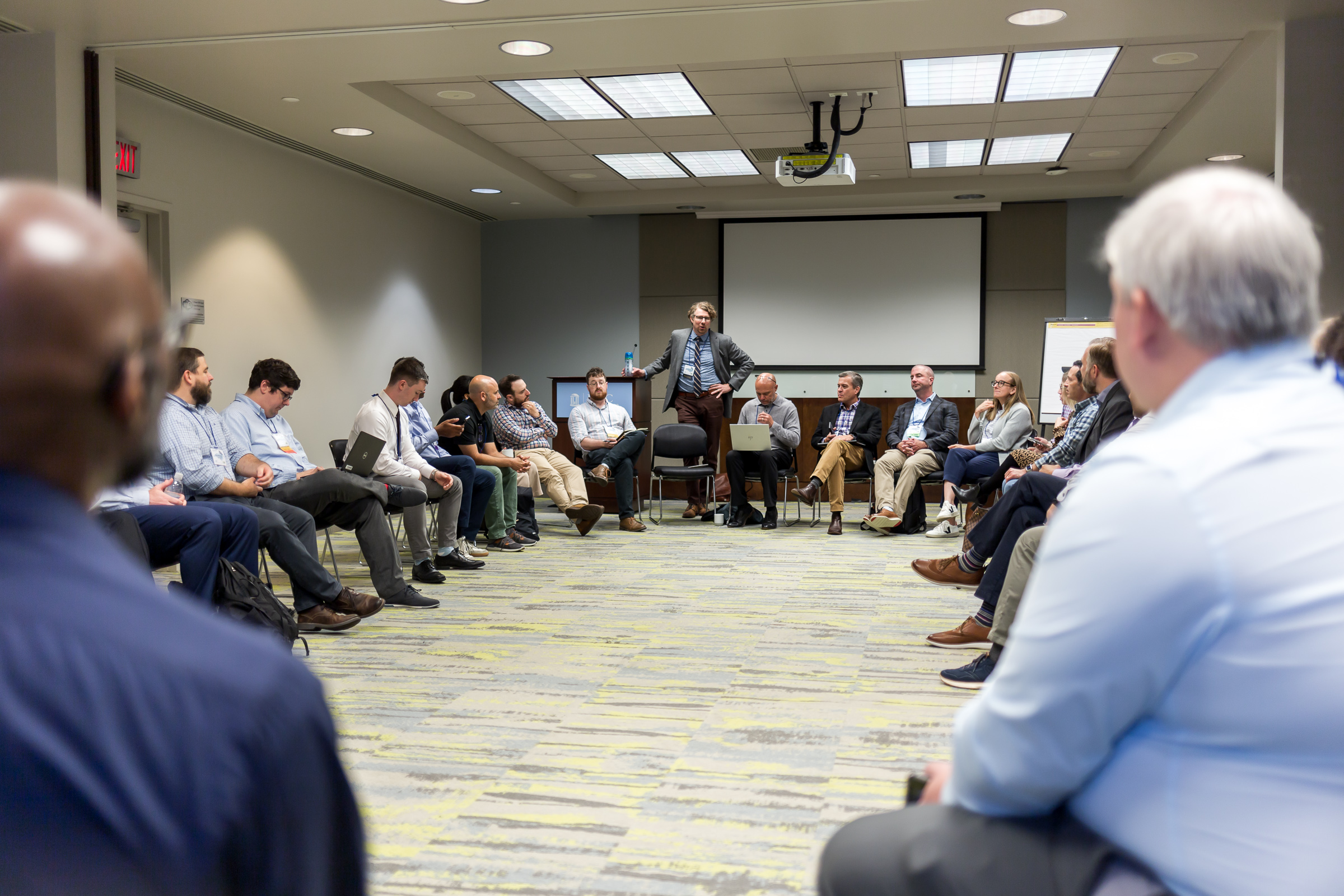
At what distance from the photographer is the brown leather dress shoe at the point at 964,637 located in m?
4.14

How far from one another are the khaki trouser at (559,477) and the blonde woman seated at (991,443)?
270 centimetres

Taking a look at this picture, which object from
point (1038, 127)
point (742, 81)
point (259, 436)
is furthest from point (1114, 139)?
point (259, 436)

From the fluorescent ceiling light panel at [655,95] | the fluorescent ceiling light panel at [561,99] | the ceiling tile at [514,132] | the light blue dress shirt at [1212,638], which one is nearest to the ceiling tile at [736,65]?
the fluorescent ceiling light panel at [655,95]

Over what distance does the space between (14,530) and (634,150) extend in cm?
839

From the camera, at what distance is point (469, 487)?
257 inches

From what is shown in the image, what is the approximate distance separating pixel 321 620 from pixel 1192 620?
13.3 ft

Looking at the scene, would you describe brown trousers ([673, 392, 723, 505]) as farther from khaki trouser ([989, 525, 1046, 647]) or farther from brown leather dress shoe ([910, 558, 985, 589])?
khaki trouser ([989, 525, 1046, 647])

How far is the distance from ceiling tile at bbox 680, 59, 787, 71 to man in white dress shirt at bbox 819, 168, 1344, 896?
551cm

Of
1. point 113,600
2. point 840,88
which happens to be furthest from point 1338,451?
point 840,88

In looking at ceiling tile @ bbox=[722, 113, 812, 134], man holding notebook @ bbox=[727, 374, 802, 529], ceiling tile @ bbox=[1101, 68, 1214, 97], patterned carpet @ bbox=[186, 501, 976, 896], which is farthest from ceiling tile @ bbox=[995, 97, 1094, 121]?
patterned carpet @ bbox=[186, 501, 976, 896]

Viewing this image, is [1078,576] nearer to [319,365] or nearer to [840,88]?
[840,88]

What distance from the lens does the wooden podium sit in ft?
29.3

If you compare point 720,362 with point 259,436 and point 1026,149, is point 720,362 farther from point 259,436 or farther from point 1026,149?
point 259,436

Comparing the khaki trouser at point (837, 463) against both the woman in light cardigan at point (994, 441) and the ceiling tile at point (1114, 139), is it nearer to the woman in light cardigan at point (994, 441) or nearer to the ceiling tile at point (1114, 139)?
the woman in light cardigan at point (994, 441)
